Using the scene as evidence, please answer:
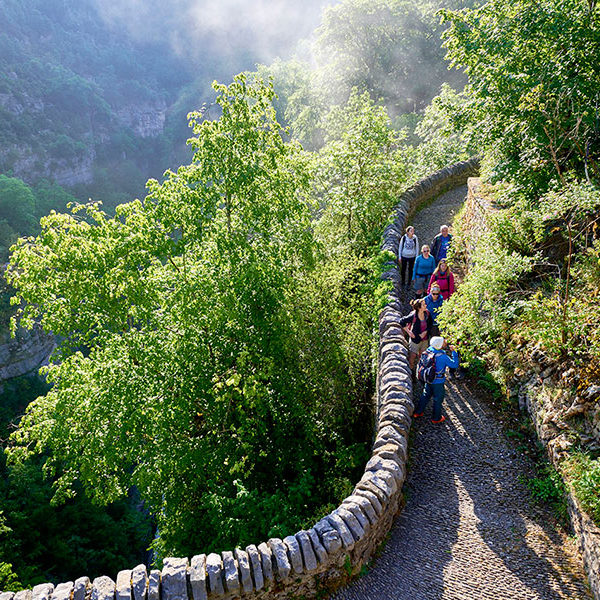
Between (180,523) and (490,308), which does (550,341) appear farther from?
(180,523)

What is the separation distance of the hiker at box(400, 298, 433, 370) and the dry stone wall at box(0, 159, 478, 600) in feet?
5.82

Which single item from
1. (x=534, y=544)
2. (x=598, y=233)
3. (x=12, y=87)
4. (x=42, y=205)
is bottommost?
(x=534, y=544)

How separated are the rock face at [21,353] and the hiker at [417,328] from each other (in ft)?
108

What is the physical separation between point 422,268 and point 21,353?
35.3 metres

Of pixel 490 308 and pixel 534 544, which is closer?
pixel 534 544

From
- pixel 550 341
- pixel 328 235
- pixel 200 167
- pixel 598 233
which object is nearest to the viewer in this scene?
pixel 550 341

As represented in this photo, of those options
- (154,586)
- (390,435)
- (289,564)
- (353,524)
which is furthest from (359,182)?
(154,586)

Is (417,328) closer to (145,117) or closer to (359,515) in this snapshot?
(359,515)

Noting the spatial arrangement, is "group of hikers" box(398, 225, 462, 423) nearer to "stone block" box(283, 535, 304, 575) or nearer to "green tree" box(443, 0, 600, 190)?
"green tree" box(443, 0, 600, 190)

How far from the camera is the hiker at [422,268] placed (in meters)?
8.83

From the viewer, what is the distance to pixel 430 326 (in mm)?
7352

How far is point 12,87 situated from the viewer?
6278cm

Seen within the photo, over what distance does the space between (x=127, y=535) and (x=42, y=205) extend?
140ft

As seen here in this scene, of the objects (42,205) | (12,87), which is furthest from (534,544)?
(12,87)
